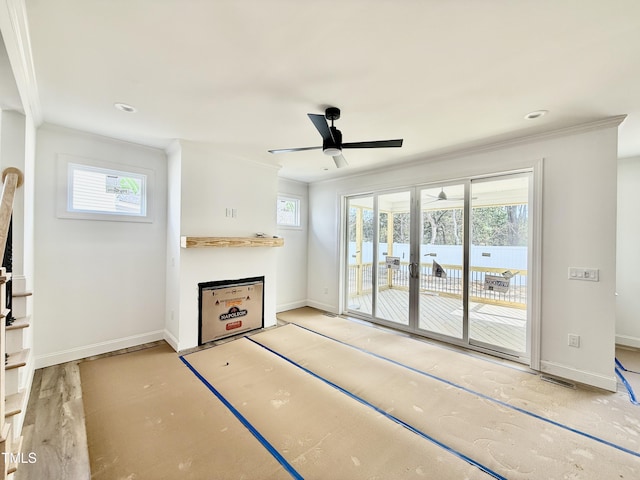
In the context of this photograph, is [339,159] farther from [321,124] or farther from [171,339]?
[171,339]

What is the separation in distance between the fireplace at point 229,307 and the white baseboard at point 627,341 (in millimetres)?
5253

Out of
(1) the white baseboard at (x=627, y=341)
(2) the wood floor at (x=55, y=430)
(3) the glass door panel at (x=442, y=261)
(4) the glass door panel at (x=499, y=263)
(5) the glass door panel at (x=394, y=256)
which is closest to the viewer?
(2) the wood floor at (x=55, y=430)

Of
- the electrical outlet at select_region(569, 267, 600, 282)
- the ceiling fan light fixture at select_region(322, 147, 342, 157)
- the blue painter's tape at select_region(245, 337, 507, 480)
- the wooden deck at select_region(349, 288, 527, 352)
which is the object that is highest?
the ceiling fan light fixture at select_region(322, 147, 342, 157)

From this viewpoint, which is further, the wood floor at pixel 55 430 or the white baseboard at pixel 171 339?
the white baseboard at pixel 171 339

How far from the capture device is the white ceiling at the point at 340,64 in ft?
4.92

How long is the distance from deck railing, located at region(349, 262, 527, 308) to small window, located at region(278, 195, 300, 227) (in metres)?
1.52

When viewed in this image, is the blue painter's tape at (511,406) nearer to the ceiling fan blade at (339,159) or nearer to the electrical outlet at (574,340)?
the electrical outlet at (574,340)

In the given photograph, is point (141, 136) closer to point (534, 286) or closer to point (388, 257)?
point (388, 257)

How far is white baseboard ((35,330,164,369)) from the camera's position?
10.2ft

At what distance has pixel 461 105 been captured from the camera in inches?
98.7

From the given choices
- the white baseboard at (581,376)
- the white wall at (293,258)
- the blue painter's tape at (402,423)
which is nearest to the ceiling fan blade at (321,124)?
→ the blue painter's tape at (402,423)

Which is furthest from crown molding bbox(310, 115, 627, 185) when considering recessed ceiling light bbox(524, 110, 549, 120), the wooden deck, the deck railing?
the wooden deck

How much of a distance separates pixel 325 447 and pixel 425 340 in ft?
8.38

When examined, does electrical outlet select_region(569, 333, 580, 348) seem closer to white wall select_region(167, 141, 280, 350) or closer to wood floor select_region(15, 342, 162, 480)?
white wall select_region(167, 141, 280, 350)
